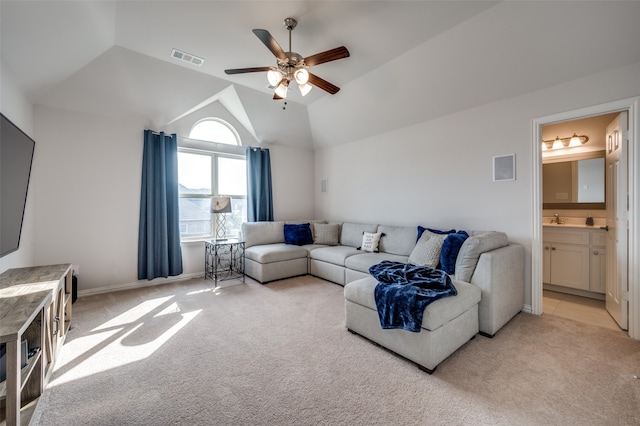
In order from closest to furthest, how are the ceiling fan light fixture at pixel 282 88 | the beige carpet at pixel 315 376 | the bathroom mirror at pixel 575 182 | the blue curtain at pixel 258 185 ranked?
the beige carpet at pixel 315 376
the ceiling fan light fixture at pixel 282 88
the bathroom mirror at pixel 575 182
the blue curtain at pixel 258 185

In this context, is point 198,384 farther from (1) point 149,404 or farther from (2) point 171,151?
(2) point 171,151

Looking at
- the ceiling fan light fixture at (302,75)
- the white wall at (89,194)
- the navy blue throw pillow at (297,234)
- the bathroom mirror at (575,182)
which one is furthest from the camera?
the navy blue throw pillow at (297,234)

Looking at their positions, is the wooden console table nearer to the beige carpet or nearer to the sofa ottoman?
the beige carpet

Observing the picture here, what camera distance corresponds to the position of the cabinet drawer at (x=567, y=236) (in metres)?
3.47

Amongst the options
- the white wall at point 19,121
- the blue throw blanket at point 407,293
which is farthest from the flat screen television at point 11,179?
the blue throw blanket at point 407,293

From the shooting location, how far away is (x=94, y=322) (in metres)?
2.84

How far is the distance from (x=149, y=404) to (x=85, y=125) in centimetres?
374

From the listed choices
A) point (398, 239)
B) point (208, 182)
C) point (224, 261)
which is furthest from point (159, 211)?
point (398, 239)

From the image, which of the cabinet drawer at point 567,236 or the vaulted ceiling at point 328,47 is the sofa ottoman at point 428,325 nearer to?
the cabinet drawer at point 567,236

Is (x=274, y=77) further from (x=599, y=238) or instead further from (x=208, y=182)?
(x=599, y=238)

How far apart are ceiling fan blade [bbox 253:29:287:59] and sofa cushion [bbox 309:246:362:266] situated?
269 cm

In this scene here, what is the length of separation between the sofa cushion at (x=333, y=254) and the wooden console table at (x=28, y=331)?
303 centimetres

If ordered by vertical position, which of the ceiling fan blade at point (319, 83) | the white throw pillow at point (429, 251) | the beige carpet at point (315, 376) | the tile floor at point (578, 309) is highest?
the ceiling fan blade at point (319, 83)

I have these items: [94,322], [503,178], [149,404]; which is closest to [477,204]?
[503,178]
